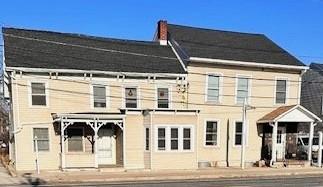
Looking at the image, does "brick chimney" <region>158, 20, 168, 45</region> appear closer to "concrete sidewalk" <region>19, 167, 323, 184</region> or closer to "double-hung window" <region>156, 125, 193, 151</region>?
"double-hung window" <region>156, 125, 193, 151</region>

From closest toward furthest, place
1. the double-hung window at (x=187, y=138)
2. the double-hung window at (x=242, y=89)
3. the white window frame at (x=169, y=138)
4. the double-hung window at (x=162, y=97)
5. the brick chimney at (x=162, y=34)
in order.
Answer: the white window frame at (x=169, y=138) < the double-hung window at (x=187, y=138) < the double-hung window at (x=162, y=97) < the double-hung window at (x=242, y=89) < the brick chimney at (x=162, y=34)

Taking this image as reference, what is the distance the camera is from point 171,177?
21.8 meters

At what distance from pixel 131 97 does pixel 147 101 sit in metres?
1.04

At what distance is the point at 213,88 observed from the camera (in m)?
28.7

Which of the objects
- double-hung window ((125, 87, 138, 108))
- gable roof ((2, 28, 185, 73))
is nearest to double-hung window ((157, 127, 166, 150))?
double-hung window ((125, 87, 138, 108))

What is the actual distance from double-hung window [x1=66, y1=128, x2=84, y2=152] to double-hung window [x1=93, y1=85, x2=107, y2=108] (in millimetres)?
1802

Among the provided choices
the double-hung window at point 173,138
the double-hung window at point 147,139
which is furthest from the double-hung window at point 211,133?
the double-hung window at point 147,139

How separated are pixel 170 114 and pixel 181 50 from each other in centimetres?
510

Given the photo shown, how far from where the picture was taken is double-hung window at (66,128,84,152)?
25.2 metres

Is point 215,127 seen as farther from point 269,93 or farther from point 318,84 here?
point 318,84

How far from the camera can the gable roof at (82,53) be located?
82.6ft

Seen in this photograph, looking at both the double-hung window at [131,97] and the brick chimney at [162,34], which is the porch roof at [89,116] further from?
the brick chimney at [162,34]

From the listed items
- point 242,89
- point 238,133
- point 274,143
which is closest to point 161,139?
point 238,133

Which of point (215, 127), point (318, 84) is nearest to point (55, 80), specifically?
point (215, 127)
